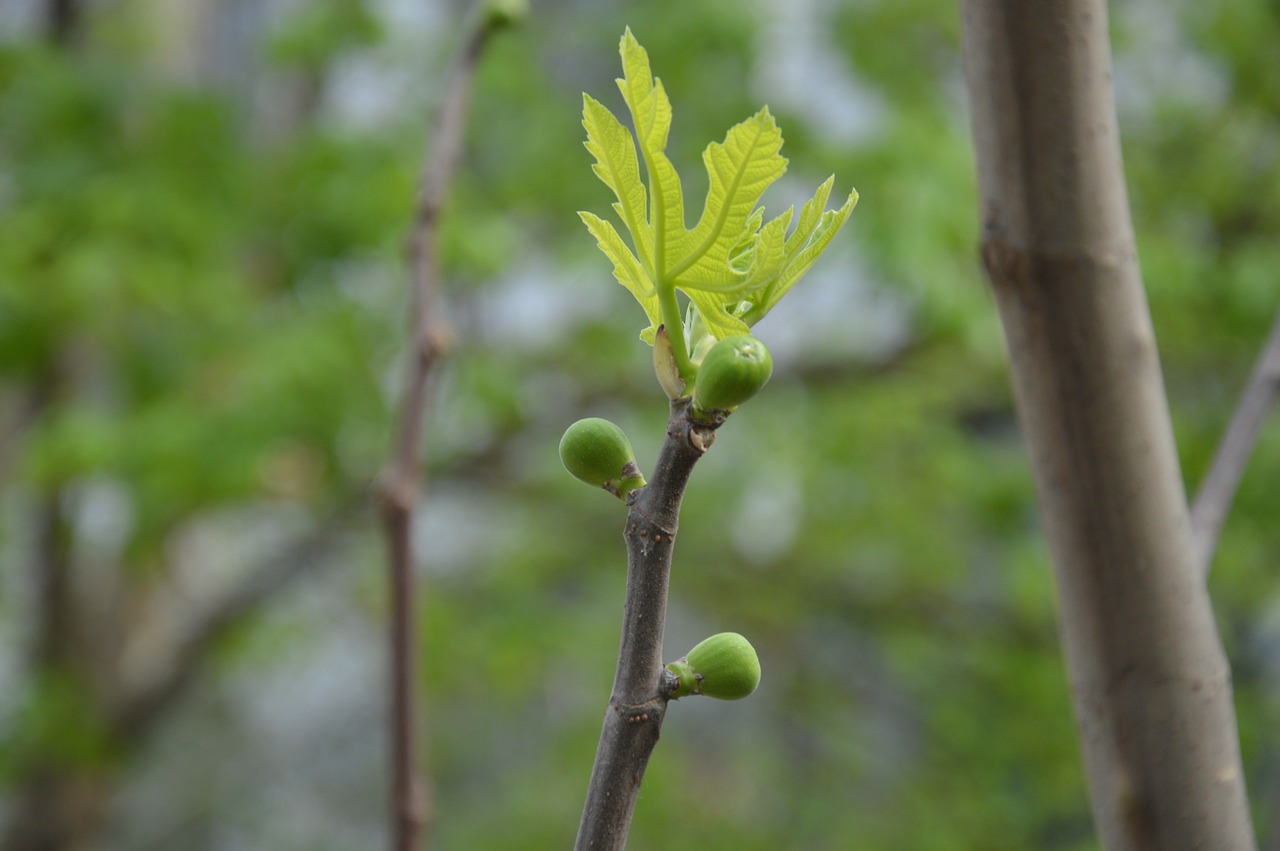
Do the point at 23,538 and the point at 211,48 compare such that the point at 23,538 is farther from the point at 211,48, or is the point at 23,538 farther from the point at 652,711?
the point at 652,711

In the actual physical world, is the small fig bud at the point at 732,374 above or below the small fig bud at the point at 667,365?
below

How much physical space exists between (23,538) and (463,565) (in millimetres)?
1284

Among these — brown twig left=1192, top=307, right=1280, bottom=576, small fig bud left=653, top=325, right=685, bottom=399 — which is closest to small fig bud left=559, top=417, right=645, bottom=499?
small fig bud left=653, top=325, right=685, bottom=399

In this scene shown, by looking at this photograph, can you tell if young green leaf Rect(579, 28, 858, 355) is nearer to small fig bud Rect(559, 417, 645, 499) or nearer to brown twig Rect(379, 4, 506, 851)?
small fig bud Rect(559, 417, 645, 499)

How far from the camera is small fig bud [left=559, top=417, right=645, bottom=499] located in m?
0.27

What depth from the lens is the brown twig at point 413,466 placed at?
465 mm

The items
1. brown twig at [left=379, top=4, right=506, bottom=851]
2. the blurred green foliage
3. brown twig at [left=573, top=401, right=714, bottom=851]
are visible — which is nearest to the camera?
brown twig at [left=573, top=401, right=714, bottom=851]

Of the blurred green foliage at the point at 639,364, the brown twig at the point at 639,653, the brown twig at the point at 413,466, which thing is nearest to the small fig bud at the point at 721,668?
the brown twig at the point at 639,653

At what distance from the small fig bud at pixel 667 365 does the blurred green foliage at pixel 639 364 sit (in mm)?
1525

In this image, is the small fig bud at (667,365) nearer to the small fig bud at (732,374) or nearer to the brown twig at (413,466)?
the small fig bud at (732,374)

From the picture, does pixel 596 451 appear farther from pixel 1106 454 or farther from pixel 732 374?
pixel 1106 454

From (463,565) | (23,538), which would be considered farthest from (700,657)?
(463,565)

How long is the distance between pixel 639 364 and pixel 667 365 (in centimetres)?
226

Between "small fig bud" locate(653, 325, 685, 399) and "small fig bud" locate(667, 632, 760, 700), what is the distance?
2.3 inches
